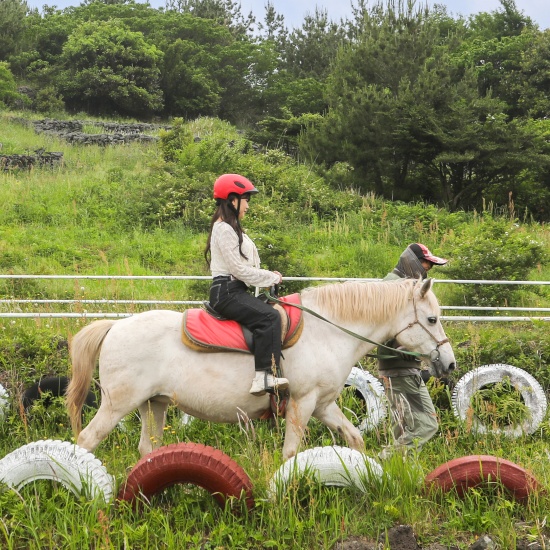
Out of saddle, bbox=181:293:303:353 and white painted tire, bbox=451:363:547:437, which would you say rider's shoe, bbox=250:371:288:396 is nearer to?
saddle, bbox=181:293:303:353

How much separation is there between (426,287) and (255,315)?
141 centimetres

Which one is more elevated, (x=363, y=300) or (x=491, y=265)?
(x=363, y=300)

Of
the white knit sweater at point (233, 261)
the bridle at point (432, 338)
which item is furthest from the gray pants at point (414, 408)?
the white knit sweater at point (233, 261)

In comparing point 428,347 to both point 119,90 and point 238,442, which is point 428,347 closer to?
point 238,442

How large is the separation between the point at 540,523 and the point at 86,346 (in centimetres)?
354

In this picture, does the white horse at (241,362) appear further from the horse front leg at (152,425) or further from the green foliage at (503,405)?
the green foliage at (503,405)

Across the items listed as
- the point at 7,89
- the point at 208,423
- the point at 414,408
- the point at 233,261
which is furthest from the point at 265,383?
the point at 7,89

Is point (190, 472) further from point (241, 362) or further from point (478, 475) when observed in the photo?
point (478, 475)

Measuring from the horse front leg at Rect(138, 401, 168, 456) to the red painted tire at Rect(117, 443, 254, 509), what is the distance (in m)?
0.87

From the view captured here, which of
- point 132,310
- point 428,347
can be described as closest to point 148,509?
point 428,347

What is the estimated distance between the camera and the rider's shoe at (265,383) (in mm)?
5012

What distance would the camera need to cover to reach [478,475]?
470 cm

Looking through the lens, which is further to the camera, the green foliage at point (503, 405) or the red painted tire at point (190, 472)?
the green foliage at point (503, 405)

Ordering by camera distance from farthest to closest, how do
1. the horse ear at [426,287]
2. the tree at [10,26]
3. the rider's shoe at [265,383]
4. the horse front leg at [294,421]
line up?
the tree at [10,26] < the horse ear at [426,287] < the horse front leg at [294,421] < the rider's shoe at [265,383]
